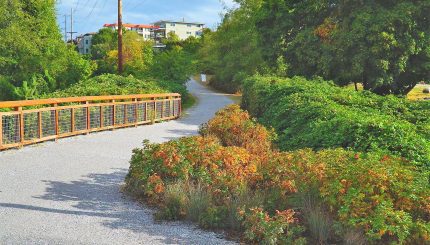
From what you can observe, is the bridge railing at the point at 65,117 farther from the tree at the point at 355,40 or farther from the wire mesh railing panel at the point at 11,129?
the tree at the point at 355,40

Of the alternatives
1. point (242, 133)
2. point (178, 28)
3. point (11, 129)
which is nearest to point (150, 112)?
point (11, 129)

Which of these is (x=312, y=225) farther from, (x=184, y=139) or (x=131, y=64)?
(x=131, y=64)

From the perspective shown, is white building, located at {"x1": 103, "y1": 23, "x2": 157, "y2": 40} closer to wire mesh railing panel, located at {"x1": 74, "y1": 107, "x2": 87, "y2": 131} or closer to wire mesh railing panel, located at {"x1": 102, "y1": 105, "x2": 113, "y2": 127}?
wire mesh railing panel, located at {"x1": 102, "y1": 105, "x2": 113, "y2": 127}

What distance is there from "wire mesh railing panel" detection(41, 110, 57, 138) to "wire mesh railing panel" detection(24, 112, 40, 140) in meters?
0.33

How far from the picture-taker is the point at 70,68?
120 feet

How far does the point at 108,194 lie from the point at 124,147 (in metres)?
4.73

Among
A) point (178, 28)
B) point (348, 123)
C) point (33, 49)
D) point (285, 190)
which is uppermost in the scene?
point (178, 28)

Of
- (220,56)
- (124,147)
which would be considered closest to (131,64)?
(220,56)

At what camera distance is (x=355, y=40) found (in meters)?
24.7

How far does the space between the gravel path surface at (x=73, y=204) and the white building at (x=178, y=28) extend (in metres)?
142

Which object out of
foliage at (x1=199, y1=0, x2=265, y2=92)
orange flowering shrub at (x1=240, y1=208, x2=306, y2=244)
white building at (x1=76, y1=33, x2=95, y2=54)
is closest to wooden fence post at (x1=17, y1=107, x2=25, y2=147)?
orange flowering shrub at (x1=240, y1=208, x2=306, y2=244)

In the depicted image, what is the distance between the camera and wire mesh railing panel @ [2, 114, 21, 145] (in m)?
10.2

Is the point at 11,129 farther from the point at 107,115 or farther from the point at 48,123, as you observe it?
the point at 107,115

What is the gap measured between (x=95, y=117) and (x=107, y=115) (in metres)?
0.84
